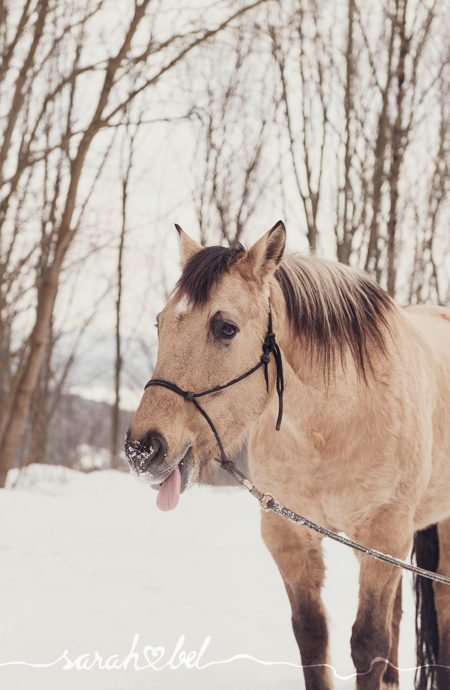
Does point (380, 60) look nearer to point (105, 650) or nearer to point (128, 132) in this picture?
point (128, 132)

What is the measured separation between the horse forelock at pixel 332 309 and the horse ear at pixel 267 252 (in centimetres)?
21

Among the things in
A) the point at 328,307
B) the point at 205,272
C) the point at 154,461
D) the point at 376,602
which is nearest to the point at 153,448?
the point at 154,461

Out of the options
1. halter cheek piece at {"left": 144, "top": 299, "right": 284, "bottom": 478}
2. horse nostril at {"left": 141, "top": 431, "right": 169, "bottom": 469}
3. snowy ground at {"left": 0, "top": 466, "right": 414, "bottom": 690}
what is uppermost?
halter cheek piece at {"left": 144, "top": 299, "right": 284, "bottom": 478}

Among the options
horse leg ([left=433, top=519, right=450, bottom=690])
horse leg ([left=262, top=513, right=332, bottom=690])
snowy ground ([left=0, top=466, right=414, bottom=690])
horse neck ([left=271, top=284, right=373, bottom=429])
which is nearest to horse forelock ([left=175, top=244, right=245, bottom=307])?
horse neck ([left=271, top=284, right=373, bottom=429])

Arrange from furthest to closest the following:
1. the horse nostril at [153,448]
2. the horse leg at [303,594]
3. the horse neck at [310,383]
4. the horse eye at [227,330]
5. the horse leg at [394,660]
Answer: the horse leg at [394,660]
the horse leg at [303,594]
the horse neck at [310,383]
the horse eye at [227,330]
the horse nostril at [153,448]

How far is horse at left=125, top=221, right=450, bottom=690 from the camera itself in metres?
2.07

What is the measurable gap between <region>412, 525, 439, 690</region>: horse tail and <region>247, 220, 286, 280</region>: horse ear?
7.29 ft

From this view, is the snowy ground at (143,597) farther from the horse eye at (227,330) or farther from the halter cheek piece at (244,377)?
the horse eye at (227,330)

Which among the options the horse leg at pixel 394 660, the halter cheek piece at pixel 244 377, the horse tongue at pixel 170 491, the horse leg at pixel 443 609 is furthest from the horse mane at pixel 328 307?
the horse leg at pixel 443 609

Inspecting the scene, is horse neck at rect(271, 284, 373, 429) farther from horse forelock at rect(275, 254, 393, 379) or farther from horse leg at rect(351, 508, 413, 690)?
horse leg at rect(351, 508, 413, 690)

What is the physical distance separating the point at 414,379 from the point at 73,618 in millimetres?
2626

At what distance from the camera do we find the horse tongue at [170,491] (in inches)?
76.5

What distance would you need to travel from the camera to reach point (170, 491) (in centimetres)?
196

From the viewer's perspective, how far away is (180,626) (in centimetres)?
389
